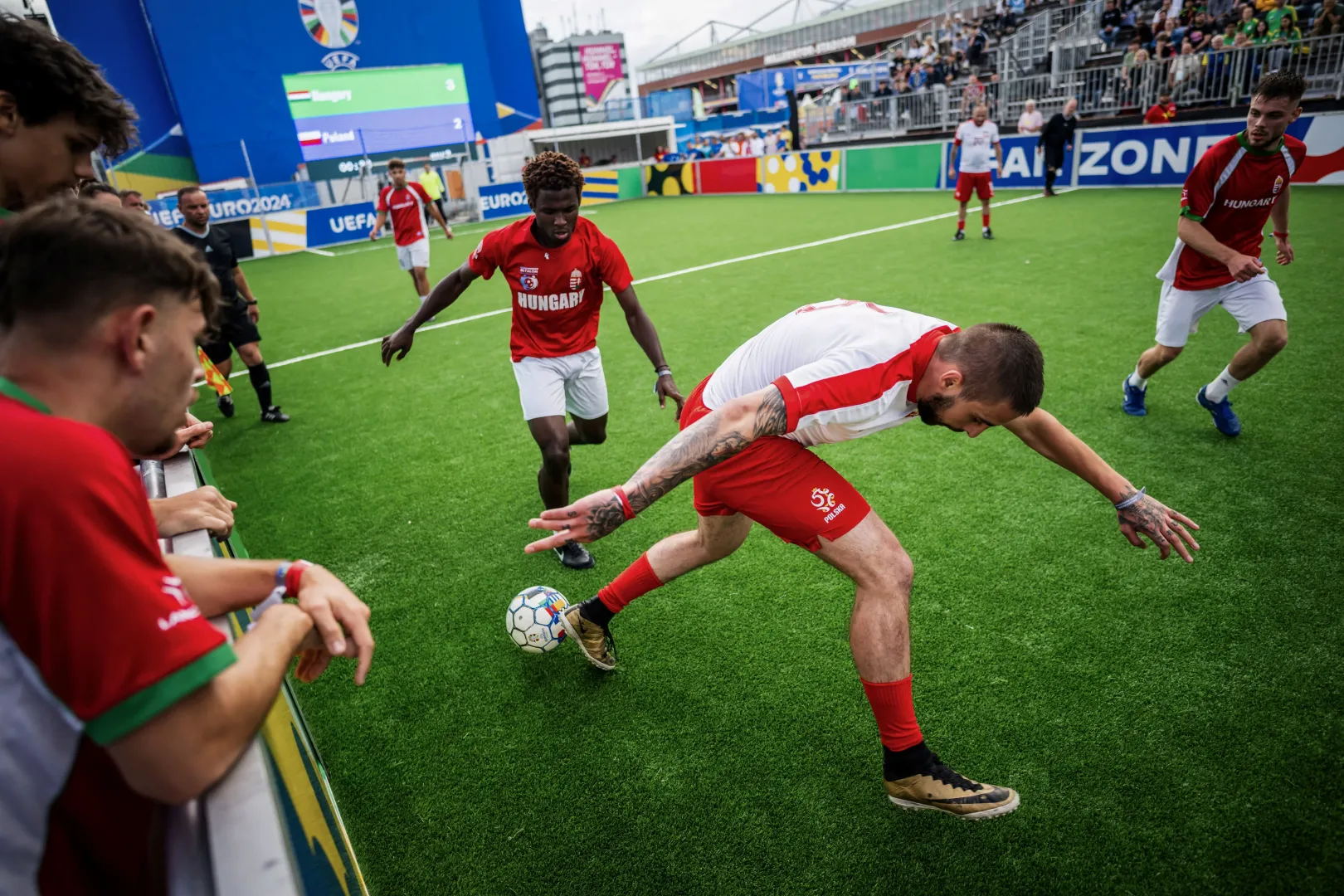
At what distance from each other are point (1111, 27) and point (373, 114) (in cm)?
2544

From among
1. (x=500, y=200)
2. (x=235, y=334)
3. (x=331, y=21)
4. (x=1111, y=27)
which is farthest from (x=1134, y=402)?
(x=331, y=21)

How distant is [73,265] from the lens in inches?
46.7

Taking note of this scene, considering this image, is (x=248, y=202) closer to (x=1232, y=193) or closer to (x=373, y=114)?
(x=373, y=114)

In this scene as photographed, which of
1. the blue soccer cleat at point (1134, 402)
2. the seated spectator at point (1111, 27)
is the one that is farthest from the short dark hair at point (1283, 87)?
the seated spectator at point (1111, 27)

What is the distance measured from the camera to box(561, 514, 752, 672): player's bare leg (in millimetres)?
3174

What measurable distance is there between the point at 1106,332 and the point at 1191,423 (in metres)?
2.31

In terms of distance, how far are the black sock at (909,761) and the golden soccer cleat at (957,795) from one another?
2 centimetres

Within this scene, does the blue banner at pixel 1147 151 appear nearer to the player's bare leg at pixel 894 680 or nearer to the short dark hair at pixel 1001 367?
the short dark hair at pixel 1001 367

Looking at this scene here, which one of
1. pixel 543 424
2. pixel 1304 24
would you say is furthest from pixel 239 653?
pixel 1304 24

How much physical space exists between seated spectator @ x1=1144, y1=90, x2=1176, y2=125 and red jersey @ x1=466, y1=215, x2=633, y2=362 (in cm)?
1683

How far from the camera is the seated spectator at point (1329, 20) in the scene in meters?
14.5

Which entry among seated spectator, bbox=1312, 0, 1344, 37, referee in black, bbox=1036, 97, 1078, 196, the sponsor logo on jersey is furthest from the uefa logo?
the sponsor logo on jersey

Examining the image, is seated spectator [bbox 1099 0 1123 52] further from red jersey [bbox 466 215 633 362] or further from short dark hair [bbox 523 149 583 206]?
short dark hair [bbox 523 149 583 206]

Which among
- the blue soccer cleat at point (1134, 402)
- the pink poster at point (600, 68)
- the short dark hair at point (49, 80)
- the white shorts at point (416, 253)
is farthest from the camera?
the pink poster at point (600, 68)
